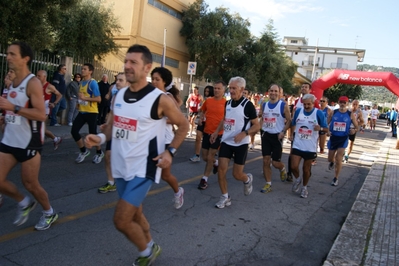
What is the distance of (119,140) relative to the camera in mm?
3240

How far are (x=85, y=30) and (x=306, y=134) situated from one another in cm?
1959

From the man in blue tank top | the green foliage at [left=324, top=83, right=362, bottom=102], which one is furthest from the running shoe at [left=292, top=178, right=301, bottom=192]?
the green foliage at [left=324, top=83, right=362, bottom=102]

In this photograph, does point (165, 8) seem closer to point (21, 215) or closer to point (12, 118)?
point (12, 118)

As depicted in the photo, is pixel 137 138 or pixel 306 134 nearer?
pixel 137 138

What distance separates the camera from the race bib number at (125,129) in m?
3.17

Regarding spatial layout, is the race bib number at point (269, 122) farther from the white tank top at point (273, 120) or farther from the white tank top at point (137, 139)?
the white tank top at point (137, 139)

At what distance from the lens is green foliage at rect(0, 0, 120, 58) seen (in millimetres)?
13148

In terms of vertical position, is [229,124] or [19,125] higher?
[229,124]

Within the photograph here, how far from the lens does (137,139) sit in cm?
318

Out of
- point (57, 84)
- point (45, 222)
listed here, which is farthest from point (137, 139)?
point (57, 84)

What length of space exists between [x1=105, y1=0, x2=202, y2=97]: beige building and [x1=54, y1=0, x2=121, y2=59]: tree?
225cm

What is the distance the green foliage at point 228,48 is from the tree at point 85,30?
8756mm

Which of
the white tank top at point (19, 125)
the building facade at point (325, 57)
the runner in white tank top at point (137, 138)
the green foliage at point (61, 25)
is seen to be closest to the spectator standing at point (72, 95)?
the green foliage at point (61, 25)

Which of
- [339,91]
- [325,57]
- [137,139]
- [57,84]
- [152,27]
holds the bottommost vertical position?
[137,139]
